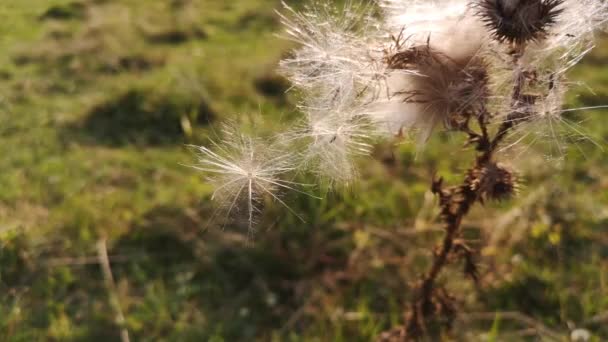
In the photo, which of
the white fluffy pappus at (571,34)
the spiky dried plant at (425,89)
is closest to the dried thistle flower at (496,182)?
the spiky dried plant at (425,89)

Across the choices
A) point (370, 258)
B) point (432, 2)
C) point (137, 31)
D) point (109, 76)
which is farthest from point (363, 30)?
point (137, 31)

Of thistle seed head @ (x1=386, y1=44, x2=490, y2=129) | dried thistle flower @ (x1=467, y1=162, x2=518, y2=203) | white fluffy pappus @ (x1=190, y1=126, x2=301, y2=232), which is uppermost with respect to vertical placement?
thistle seed head @ (x1=386, y1=44, x2=490, y2=129)

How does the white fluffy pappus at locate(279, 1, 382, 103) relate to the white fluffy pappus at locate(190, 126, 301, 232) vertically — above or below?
above

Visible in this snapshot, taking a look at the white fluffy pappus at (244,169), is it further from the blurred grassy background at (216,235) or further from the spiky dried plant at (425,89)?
the blurred grassy background at (216,235)

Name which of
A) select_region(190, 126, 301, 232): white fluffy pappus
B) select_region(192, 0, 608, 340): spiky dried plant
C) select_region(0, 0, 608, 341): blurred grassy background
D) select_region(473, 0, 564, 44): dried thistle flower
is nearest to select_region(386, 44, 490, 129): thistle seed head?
select_region(192, 0, 608, 340): spiky dried plant

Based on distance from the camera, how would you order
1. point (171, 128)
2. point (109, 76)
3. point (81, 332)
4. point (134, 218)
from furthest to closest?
1. point (109, 76)
2. point (171, 128)
3. point (134, 218)
4. point (81, 332)

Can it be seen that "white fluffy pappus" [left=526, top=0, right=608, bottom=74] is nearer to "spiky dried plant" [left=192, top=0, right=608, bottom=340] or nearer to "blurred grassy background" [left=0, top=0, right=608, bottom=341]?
"spiky dried plant" [left=192, top=0, right=608, bottom=340]

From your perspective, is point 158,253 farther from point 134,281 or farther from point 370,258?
point 370,258
